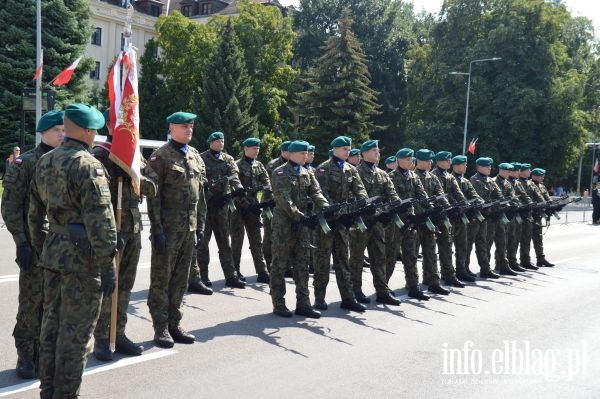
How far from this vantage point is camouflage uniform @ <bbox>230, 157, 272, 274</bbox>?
32.7ft

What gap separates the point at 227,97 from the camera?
139ft

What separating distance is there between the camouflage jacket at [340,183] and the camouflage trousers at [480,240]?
3.64 m

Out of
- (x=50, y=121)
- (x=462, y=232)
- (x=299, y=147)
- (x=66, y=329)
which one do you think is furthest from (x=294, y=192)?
(x=462, y=232)

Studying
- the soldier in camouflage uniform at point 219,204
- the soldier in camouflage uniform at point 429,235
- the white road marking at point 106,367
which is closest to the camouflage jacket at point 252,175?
the soldier in camouflage uniform at point 219,204

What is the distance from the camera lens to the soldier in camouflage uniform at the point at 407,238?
372 inches

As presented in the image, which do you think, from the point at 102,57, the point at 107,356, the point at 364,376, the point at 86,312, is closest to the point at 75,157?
the point at 86,312

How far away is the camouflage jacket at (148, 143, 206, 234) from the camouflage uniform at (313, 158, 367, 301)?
218 centimetres

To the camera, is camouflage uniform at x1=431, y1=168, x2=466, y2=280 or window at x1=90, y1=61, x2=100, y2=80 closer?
camouflage uniform at x1=431, y1=168, x2=466, y2=280

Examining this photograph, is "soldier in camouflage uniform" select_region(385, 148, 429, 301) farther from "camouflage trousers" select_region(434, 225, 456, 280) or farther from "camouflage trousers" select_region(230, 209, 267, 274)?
"camouflage trousers" select_region(230, 209, 267, 274)

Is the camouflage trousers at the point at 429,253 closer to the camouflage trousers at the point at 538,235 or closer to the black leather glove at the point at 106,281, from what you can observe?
the camouflage trousers at the point at 538,235

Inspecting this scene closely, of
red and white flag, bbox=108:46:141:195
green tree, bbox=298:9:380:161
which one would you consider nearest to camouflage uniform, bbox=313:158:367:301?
red and white flag, bbox=108:46:141:195

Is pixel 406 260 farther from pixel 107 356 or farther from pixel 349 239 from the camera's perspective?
pixel 107 356

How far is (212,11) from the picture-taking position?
A: 206 ft

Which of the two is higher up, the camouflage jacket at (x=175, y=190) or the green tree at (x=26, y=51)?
the green tree at (x=26, y=51)
